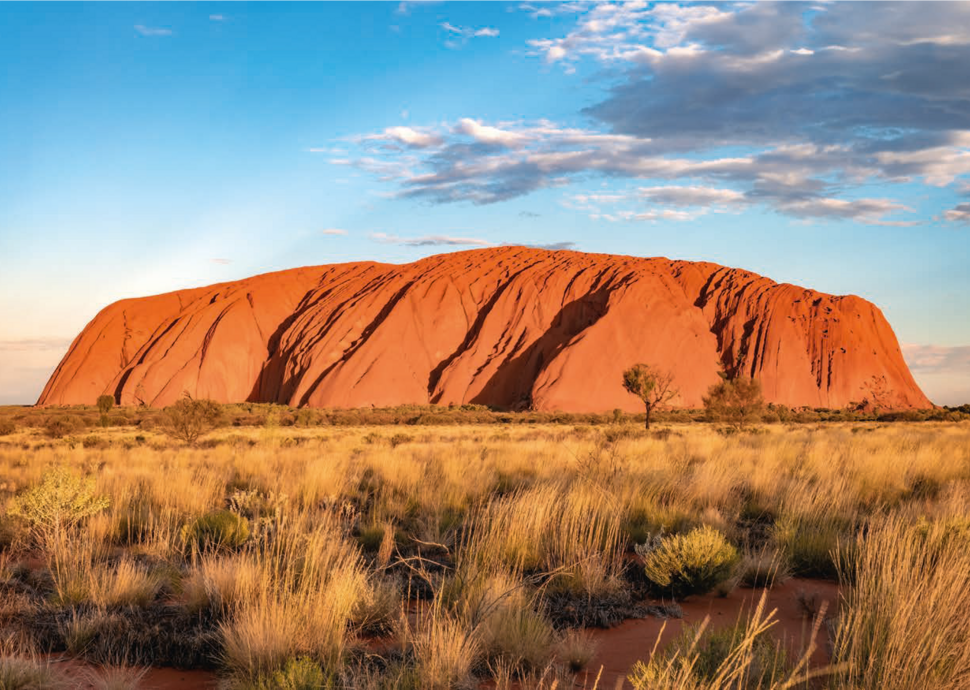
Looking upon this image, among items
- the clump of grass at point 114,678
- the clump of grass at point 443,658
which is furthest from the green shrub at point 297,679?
the clump of grass at point 114,678

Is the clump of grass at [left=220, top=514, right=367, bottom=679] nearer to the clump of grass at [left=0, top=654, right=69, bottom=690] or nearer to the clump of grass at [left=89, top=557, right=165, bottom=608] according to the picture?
the clump of grass at [left=0, top=654, right=69, bottom=690]

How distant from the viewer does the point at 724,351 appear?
65.1 meters

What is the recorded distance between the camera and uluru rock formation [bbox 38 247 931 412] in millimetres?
59656

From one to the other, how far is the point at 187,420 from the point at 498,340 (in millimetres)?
42071

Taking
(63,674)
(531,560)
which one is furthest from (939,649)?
(63,674)

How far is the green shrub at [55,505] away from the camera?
22.3 feet

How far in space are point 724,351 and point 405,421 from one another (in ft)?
116

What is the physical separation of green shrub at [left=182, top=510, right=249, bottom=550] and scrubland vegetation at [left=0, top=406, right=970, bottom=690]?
0.07ft

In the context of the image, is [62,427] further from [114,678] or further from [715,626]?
[715,626]

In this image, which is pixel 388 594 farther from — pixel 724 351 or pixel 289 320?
pixel 289 320

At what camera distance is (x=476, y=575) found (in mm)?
4824

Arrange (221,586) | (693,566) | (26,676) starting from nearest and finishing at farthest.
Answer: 1. (26,676)
2. (221,586)
3. (693,566)

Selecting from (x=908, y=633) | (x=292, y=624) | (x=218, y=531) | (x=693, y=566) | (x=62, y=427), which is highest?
(x=908, y=633)

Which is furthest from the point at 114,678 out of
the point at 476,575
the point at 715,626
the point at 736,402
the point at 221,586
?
the point at 736,402
